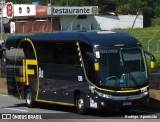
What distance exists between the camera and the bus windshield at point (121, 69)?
719 inches

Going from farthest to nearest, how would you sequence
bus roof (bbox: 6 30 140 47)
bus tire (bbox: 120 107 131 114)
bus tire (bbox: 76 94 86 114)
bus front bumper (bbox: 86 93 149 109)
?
bus tire (bbox: 120 107 131 114)
bus tire (bbox: 76 94 86 114)
bus roof (bbox: 6 30 140 47)
bus front bumper (bbox: 86 93 149 109)

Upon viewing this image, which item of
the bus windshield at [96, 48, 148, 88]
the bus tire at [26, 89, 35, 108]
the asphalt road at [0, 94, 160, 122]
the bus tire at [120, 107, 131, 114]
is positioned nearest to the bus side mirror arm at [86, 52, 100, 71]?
the bus windshield at [96, 48, 148, 88]

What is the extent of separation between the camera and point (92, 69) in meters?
18.5

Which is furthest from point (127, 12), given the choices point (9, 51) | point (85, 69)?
point (85, 69)

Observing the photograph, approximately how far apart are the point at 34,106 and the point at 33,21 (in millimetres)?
63533

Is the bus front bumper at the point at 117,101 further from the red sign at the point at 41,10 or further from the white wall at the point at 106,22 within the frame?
the white wall at the point at 106,22

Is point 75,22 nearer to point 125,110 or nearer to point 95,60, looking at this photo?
point 125,110

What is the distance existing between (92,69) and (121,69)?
3.21 ft

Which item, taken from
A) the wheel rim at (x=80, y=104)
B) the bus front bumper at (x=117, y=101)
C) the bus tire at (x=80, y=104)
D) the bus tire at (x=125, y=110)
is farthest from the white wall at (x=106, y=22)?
the bus front bumper at (x=117, y=101)

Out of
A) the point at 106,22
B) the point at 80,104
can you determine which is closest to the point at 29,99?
the point at 80,104

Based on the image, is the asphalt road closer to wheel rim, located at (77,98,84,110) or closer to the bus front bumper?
wheel rim, located at (77,98,84,110)

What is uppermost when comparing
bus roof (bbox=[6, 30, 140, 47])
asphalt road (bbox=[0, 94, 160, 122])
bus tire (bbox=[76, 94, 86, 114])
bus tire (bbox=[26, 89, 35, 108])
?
bus roof (bbox=[6, 30, 140, 47])

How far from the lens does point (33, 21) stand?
283 ft

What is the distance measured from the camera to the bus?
1825 centimetres
